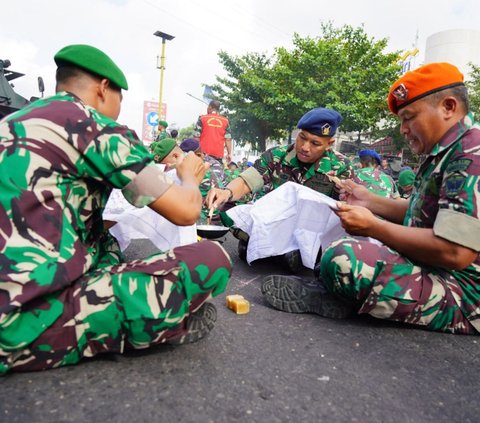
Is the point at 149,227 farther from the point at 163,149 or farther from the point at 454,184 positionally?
the point at 163,149

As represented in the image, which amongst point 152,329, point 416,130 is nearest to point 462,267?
point 416,130

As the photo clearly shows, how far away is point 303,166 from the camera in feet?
11.7

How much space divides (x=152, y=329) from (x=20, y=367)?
0.48 meters

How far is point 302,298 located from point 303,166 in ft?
5.11

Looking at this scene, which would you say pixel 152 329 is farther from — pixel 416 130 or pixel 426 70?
pixel 426 70

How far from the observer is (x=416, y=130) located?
2139 mm

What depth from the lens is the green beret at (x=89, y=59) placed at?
5.19 ft

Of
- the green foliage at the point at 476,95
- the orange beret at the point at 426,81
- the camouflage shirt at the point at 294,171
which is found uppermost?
the green foliage at the point at 476,95

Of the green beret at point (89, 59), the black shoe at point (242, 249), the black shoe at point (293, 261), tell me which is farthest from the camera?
the black shoe at point (242, 249)

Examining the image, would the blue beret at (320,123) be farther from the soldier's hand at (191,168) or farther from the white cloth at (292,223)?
the soldier's hand at (191,168)

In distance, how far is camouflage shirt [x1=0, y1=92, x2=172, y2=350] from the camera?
1333 mm

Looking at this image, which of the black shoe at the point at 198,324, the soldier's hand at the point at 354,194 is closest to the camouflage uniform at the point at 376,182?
the soldier's hand at the point at 354,194

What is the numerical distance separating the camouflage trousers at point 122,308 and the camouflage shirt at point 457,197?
3.49ft

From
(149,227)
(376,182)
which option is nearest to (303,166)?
(376,182)
